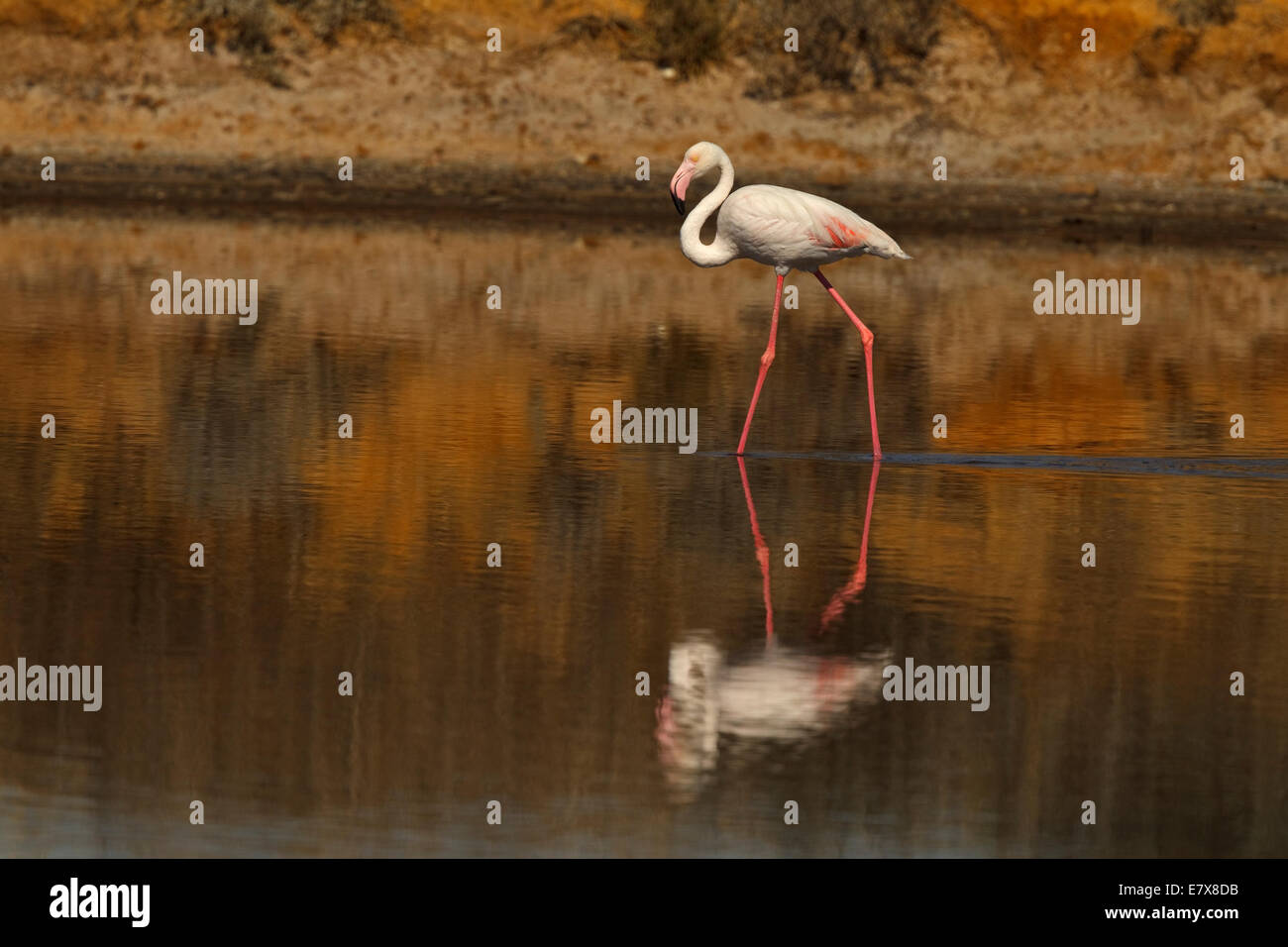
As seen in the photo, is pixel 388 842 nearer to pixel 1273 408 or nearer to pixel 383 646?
pixel 383 646

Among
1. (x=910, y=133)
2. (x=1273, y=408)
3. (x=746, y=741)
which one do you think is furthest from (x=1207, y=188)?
(x=746, y=741)

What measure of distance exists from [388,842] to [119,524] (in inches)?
186

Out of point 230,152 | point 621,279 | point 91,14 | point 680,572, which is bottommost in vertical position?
point 680,572

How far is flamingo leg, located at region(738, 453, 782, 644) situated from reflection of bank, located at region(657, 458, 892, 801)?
7cm

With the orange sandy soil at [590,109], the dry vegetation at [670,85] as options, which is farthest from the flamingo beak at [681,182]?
the dry vegetation at [670,85]

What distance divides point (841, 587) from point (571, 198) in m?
25.4

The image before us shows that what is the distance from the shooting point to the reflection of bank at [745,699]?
7.98m

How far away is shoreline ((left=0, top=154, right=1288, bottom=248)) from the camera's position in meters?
34.4

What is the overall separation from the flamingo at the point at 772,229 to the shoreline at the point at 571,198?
18.9 metres

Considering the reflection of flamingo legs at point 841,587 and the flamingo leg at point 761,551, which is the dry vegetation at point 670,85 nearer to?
the flamingo leg at point 761,551

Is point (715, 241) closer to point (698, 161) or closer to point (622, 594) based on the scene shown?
point (698, 161)

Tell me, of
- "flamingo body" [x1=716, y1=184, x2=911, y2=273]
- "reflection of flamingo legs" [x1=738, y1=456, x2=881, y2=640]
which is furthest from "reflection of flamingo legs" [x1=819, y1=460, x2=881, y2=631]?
"flamingo body" [x1=716, y1=184, x2=911, y2=273]

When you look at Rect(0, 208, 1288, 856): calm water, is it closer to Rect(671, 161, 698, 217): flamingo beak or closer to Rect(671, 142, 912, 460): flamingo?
Rect(671, 142, 912, 460): flamingo
